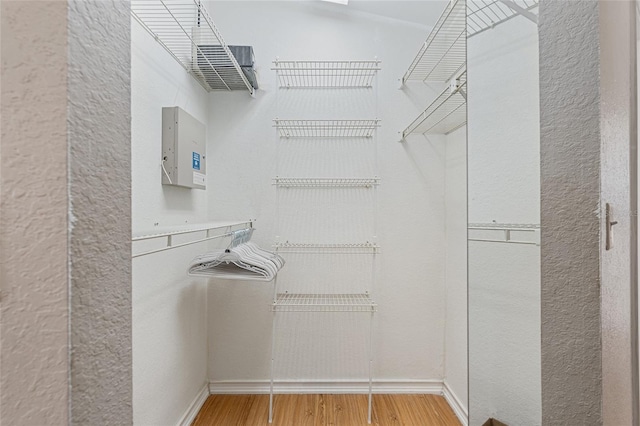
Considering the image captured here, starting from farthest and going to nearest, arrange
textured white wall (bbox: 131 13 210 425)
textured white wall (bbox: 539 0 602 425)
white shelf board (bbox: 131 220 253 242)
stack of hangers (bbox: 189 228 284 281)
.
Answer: stack of hangers (bbox: 189 228 284 281), textured white wall (bbox: 131 13 210 425), white shelf board (bbox: 131 220 253 242), textured white wall (bbox: 539 0 602 425)

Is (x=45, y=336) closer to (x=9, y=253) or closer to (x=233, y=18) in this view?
(x=9, y=253)

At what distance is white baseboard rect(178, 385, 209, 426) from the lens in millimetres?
1469

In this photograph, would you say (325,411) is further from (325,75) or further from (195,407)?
(325,75)

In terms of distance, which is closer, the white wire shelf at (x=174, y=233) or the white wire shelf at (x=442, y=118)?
the white wire shelf at (x=174, y=233)

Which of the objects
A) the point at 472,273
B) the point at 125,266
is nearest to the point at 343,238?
the point at 472,273

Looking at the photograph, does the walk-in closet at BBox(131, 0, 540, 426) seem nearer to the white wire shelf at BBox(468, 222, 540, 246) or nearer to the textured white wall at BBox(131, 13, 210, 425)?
the textured white wall at BBox(131, 13, 210, 425)

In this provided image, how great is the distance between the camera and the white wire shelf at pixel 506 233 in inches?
32.6

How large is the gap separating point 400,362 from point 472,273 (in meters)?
1.11

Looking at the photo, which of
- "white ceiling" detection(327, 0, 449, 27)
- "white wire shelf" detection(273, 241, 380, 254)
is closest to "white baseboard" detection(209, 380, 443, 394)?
"white wire shelf" detection(273, 241, 380, 254)

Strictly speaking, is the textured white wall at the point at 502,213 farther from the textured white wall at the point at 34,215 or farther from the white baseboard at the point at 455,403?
the textured white wall at the point at 34,215

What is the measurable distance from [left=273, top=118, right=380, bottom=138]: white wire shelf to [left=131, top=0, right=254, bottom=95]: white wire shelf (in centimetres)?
33

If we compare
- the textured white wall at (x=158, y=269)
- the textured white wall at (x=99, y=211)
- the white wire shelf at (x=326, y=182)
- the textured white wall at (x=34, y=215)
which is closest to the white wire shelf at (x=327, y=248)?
the white wire shelf at (x=326, y=182)

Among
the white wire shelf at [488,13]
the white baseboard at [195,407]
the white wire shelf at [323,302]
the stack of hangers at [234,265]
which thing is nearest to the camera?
the white wire shelf at [488,13]

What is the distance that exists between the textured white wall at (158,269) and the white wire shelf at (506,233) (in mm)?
1269
